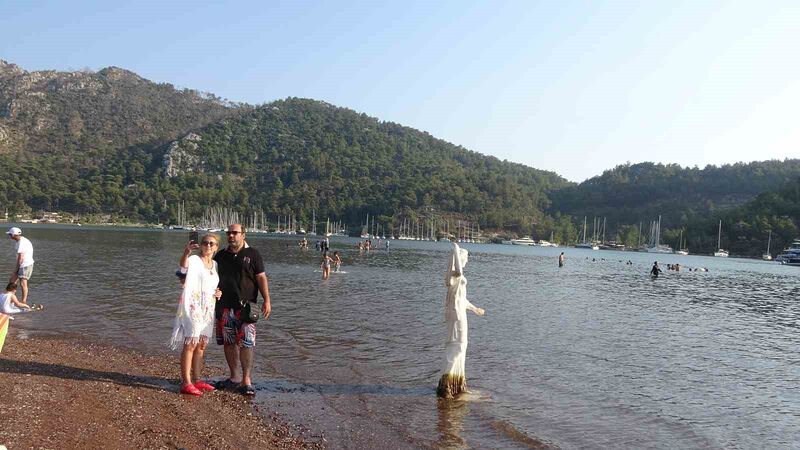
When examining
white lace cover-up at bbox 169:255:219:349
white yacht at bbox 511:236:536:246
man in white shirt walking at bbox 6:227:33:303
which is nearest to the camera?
white lace cover-up at bbox 169:255:219:349

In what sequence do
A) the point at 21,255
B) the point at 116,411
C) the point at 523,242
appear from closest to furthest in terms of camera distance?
the point at 116,411 < the point at 21,255 < the point at 523,242

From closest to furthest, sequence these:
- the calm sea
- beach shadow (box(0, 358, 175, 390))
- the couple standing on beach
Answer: the couple standing on beach < the calm sea < beach shadow (box(0, 358, 175, 390))

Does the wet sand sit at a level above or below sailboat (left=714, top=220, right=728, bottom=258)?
below

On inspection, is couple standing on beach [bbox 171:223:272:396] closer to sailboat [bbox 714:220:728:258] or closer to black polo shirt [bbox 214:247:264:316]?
black polo shirt [bbox 214:247:264:316]

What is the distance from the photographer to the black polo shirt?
848cm

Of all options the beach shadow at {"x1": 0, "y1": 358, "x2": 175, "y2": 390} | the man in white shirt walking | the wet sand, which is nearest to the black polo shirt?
the wet sand

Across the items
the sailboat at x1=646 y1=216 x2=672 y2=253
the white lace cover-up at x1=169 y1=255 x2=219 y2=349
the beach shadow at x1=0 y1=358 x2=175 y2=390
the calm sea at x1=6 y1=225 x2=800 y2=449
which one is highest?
the sailboat at x1=646 y1=216 x2=672 y2=253

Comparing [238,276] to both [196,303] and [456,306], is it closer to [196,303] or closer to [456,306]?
[196,303]

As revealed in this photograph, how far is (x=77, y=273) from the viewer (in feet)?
97.7

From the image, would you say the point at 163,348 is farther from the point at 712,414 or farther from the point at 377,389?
the point at 712,414

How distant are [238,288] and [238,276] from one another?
18 cm

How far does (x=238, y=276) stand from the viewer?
848cm

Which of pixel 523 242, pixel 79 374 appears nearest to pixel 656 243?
pixel 523 242

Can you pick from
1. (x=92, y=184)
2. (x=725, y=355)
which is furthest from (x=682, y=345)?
(x=92, y=184)
